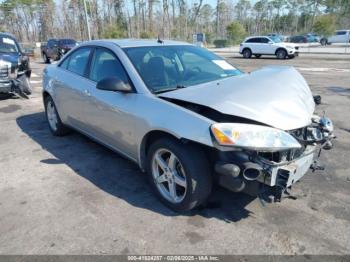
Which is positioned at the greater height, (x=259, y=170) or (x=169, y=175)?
(x=259, y=170)

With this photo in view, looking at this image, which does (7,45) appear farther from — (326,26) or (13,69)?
(326,26)

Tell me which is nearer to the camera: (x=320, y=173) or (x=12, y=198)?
(x=12, y=198)

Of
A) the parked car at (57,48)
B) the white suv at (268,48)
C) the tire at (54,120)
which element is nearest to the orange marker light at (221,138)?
the tire at (54,120)

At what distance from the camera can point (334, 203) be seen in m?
3.26

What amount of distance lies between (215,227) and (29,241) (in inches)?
66.3

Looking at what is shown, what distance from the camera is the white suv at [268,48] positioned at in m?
23.5

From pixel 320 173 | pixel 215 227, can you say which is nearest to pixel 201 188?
pixel 215 227

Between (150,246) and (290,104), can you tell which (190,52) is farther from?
(150,246)

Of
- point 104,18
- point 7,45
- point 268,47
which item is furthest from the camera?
point 104,18

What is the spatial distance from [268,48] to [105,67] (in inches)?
902

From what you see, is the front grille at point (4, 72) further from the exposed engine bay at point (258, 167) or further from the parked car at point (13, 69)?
the exposed engine bay at point (258, 167)

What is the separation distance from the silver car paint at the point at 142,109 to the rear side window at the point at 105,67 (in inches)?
3.4

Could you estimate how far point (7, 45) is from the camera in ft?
31.8

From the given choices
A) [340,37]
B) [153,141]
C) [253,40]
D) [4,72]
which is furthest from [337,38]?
[153,141]
